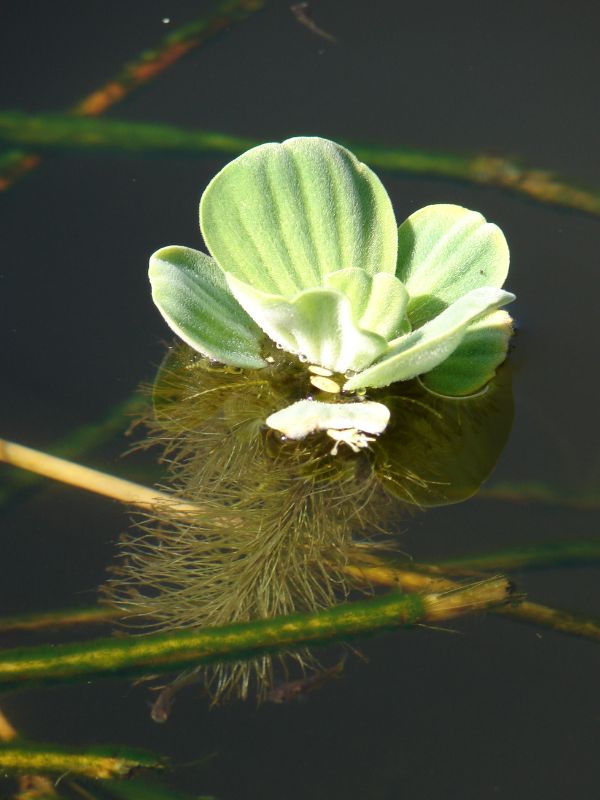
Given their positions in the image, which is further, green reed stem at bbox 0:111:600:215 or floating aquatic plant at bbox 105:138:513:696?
green reed stem at bbox 0:111:600:215

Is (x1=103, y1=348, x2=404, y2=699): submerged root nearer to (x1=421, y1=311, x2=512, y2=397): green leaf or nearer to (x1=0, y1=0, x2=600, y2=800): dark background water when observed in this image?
(x1=0, y1=0, x2=600, y2=800): dark background water

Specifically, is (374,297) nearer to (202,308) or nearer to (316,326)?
(316,326)

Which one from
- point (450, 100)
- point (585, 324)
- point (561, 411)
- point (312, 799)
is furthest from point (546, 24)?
point (312, 799)

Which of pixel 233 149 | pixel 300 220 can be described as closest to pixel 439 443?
pixel 300 220

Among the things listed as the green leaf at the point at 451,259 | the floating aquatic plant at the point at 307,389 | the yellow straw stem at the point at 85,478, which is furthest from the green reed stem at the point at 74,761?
the green leaf at the point at 451,259

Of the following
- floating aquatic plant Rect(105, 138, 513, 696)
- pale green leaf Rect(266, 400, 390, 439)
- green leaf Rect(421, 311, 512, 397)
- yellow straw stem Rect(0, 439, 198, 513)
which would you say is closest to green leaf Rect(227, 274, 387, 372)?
floating aquatic plant Rect(105, 138, 513, 696)

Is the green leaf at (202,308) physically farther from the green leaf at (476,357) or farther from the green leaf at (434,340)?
the green leaf at (476,357)

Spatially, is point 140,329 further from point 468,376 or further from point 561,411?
point 561,411

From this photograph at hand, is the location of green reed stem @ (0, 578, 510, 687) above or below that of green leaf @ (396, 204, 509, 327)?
below
